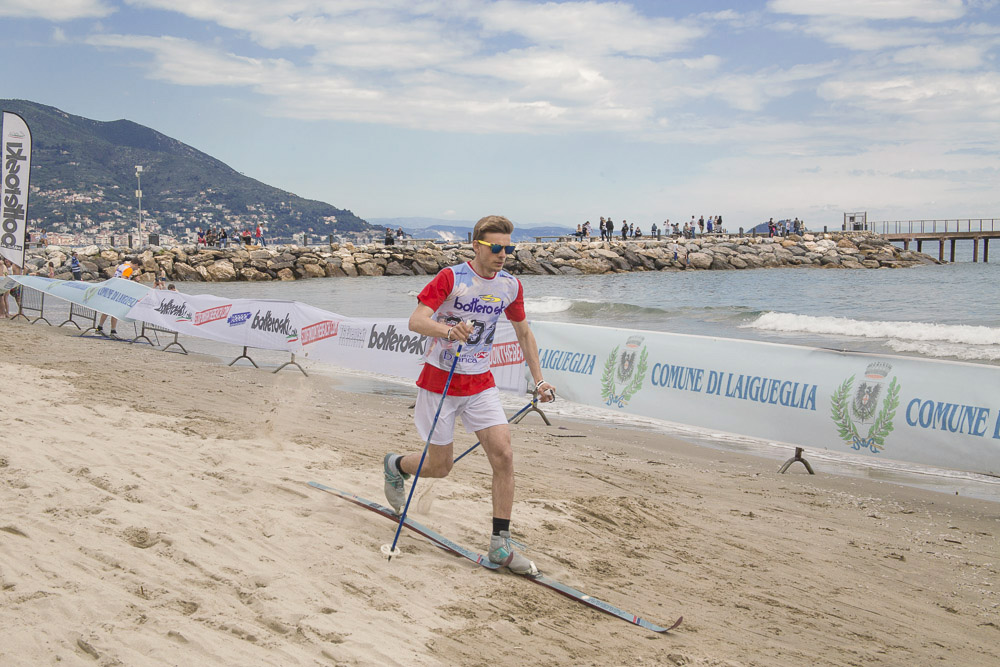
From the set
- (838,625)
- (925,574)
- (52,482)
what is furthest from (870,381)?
(52,482)

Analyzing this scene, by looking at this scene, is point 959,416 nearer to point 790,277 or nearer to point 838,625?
point 838,625

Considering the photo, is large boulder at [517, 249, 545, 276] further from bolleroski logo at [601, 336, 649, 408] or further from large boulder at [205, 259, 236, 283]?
bolleroski logo at [601, 336, 649, 408]

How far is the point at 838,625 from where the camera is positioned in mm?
4059

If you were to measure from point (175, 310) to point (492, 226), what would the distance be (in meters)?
12.6

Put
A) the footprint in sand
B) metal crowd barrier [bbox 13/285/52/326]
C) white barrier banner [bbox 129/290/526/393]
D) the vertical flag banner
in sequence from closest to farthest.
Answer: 1. the footprint in sand
2. white barrier banner [bbox 129/290/526/393]
3. the vertical flag banner
4. metal crowd barrier [bbox 13/285/52/326]

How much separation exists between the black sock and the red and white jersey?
0.71 m

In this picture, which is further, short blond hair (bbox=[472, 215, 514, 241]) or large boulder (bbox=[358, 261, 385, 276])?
large boulder (bbox=[358, 261, 385, 276])

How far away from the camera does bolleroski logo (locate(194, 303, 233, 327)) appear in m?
14.1

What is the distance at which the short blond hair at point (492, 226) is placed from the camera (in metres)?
4.21

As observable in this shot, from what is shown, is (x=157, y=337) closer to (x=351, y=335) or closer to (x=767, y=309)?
(x=351, y=335)

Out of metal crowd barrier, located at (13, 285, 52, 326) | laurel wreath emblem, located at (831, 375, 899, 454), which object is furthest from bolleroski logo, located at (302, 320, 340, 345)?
metal crowd barrier, located at (13, 285, 52, 326)

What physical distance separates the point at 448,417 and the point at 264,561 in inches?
47.3

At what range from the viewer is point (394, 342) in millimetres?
11266

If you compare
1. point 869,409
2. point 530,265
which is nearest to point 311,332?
point 869,409
